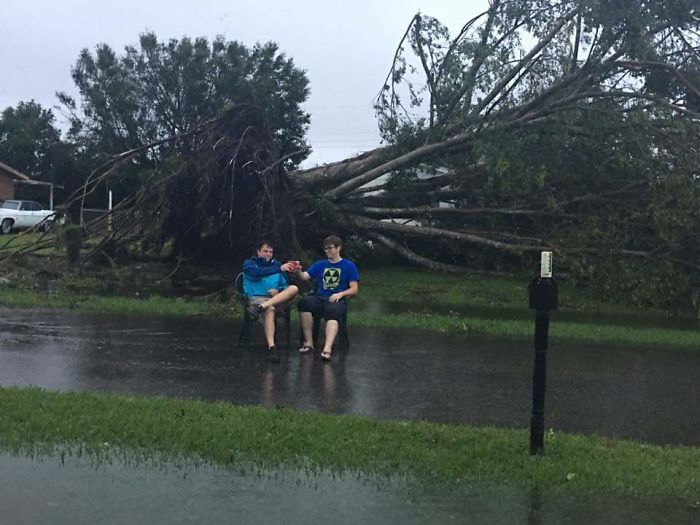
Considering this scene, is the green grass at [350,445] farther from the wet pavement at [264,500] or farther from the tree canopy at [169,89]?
the tree canopy at [169,89]

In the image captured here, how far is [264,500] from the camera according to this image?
15.2 feet

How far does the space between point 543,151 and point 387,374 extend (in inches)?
394

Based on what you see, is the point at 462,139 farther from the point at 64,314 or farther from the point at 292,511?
the point at 292,511

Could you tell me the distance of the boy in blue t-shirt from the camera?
9.14 metres

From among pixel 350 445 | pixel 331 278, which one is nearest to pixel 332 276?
pixel 331 278

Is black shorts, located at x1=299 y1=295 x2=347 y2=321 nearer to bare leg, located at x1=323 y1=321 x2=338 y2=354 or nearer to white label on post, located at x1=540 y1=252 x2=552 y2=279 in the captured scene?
bare leg, located at x1=323 y1=321 x2=338 y2=354

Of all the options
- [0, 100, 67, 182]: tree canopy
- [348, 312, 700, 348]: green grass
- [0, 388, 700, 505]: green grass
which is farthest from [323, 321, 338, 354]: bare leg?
[0, 100, 67, 182]: tree canopy

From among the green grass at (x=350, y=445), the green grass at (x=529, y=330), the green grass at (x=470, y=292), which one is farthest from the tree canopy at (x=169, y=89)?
the green grass at (x=350, y=445)

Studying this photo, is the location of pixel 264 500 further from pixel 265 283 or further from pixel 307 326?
pixel 265 283

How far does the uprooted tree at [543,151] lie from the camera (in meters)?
15.8

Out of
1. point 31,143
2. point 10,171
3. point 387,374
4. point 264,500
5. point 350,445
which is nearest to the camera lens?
point 264,500

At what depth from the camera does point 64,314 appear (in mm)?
11711

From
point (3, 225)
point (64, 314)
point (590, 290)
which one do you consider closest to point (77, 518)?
point (64, 314)

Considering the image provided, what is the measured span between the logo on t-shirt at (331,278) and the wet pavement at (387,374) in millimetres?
762
